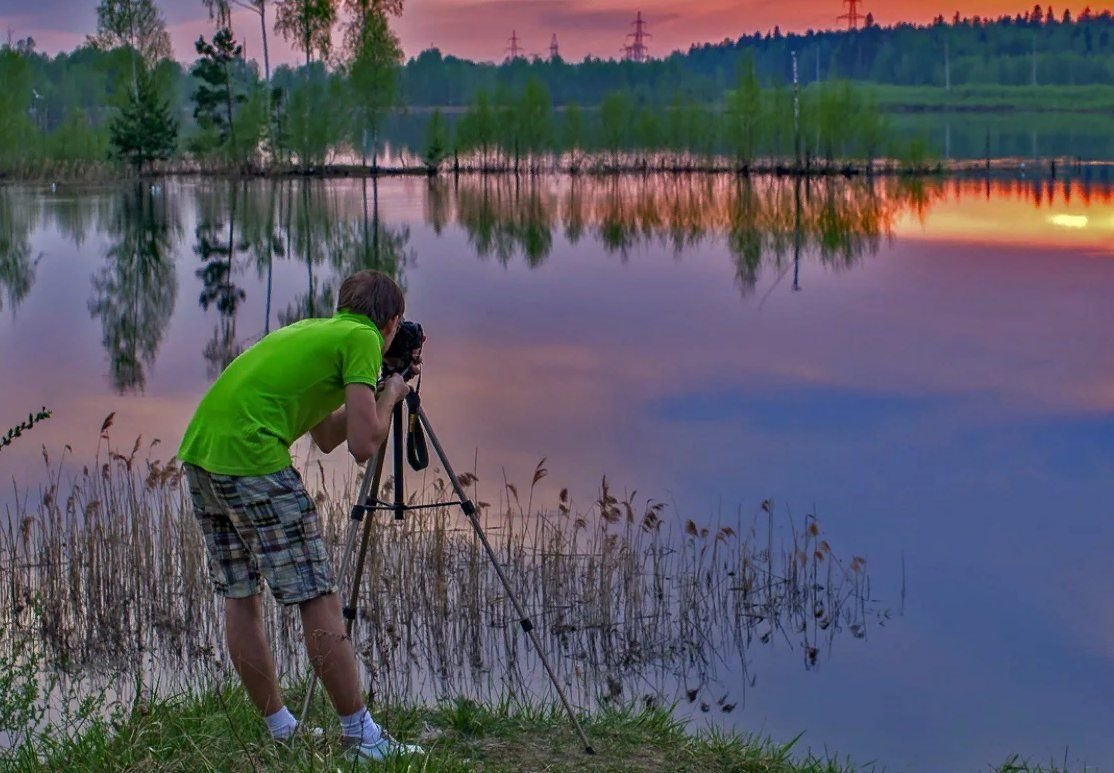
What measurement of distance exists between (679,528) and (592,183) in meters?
49.2

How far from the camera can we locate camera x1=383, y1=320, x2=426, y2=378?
5418 millimetres

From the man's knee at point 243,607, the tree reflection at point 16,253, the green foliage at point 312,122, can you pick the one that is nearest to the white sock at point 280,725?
the man's knee at point 243,607

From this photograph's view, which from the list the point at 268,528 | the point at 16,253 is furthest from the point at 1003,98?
the point at 268,528

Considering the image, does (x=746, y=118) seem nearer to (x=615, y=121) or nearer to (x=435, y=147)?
(x=615, y=121)

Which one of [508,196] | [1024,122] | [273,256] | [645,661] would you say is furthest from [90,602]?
[1024,122]

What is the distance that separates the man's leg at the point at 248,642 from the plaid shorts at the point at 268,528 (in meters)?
0.08

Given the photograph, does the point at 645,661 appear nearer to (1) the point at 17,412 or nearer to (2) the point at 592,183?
(1) the point at 17,412

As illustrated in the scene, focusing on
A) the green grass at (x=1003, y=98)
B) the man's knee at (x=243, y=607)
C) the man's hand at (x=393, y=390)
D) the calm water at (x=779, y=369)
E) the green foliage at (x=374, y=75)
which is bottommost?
the calm water at (x=779, y=369)

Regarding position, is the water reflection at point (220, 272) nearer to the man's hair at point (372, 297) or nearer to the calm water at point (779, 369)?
the calm water at point (779, 369)

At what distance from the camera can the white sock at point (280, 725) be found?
5.46 meters

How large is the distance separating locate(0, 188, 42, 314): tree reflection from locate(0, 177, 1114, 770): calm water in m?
0.14

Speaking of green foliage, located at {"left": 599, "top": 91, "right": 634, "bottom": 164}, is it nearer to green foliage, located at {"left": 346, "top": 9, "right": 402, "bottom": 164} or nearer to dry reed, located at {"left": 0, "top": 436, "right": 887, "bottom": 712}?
green foliage, located at {"left": 346, "top": 9, "right": 402, "bottom": 164}

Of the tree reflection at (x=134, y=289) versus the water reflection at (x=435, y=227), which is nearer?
the tree reflection at (x=134, y=289)

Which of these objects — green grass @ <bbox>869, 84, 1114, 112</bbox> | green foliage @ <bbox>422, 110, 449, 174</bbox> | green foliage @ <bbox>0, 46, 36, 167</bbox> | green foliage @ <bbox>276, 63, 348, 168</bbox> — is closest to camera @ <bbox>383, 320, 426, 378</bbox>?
green foliage @ <bbox>0, 46, 36, 167</bbox>
